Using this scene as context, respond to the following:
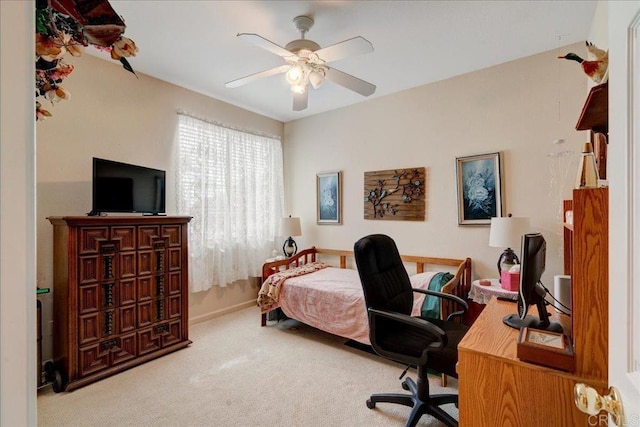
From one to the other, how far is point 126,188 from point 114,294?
90cm

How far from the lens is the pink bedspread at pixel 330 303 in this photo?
2.71m

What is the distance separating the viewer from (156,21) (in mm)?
2215

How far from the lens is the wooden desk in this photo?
41.0 inches

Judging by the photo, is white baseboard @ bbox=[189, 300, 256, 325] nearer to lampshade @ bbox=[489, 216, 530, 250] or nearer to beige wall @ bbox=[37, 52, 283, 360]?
beige wall @ bbox=[37, 52, 283, 360]

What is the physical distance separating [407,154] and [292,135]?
6.15 ft

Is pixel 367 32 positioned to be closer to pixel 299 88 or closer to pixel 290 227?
pixel 299 88

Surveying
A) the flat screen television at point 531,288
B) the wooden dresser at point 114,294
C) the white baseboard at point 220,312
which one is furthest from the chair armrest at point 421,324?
the white baseboard at point 220,312

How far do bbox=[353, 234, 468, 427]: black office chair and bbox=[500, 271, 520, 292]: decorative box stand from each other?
0.56 m

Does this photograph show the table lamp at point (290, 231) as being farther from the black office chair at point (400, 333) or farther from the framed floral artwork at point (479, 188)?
the black office chair at point (400, 333)

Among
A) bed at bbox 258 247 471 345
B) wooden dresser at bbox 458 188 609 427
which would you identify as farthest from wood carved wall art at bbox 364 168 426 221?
wooden dresser at bbox 458 188 609 427

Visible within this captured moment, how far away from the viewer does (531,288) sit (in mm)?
1351

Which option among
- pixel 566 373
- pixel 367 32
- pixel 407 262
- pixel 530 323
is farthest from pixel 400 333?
pixel 367 32

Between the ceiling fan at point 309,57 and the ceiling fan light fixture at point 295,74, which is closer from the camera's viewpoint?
the ceiling fan at point 309,57

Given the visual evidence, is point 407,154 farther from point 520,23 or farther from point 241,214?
point 241,214
